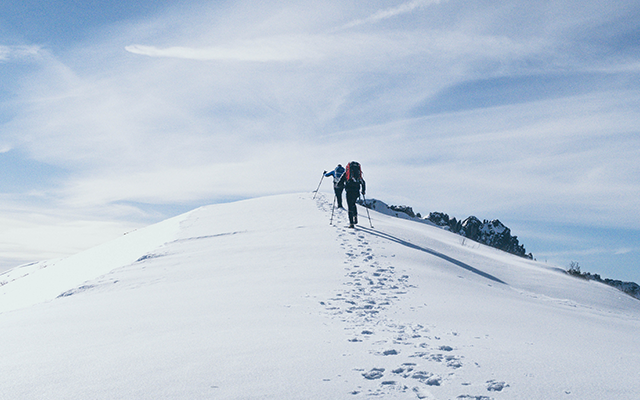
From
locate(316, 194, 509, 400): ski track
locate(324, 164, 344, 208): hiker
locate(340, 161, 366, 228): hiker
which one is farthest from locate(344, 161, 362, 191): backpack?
locate(316, 194, 509, 400): ski track

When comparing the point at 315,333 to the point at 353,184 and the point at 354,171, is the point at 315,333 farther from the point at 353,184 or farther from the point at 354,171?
the point at 354,171

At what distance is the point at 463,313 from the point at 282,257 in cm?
494

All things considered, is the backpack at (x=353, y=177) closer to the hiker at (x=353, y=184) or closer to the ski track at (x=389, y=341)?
the hiker at (x=353, y=184)

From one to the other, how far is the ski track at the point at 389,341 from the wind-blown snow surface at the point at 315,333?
22 mm

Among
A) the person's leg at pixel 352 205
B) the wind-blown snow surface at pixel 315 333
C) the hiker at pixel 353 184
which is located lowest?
the wind-blown snow surface at pixel 315 333

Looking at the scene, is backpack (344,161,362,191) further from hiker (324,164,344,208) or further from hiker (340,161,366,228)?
hiker (324,164,344,208)

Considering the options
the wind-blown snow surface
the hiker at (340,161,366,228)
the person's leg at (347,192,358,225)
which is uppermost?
the hiker at (340,161,366,228)

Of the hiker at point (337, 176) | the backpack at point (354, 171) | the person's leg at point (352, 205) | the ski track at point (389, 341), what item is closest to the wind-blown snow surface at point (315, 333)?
the ski track at point (389, 341)

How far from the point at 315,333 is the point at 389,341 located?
87 centimetres

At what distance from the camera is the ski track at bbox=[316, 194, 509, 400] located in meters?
3.95

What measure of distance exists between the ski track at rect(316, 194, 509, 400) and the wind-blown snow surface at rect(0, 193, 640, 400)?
2cm

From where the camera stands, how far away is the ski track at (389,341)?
12.9ft

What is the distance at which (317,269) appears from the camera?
916cm

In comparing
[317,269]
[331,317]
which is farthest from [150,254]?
[331,317]
